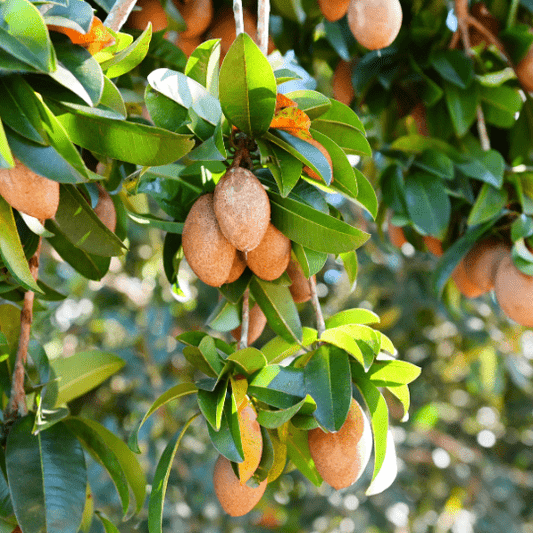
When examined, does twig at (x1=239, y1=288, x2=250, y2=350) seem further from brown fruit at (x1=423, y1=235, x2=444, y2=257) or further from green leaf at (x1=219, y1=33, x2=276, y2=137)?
brown fruit at (x1=423, y1=235, x2=444, y2=257)

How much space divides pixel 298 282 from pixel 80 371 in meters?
0.36

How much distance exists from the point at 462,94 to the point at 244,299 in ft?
2.33

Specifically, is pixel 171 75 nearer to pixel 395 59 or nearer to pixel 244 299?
pixel 244 299

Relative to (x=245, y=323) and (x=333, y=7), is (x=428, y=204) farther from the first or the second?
(x=245, y=323)

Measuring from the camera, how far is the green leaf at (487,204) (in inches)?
41.4

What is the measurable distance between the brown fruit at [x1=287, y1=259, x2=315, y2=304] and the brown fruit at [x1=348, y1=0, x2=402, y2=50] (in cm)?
38

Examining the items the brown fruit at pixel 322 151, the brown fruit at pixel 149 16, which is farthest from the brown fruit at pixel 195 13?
the brown fruit at pixel 322 151

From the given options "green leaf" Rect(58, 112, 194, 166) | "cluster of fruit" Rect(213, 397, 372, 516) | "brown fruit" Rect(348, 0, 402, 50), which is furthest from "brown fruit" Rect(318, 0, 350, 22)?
"cluster of fruit" Rect(213, 397, 372, 516)

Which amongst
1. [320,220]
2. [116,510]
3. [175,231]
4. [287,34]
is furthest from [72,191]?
[116,510]

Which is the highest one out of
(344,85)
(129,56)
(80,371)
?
A: (129,56)

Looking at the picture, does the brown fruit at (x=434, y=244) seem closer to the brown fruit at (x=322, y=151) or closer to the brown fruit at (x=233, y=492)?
the brown fruit at (x=322, y=151)

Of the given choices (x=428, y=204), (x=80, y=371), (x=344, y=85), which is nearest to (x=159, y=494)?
(x=80, y=371)

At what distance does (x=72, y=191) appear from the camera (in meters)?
0.68

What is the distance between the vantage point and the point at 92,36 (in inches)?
23.3
